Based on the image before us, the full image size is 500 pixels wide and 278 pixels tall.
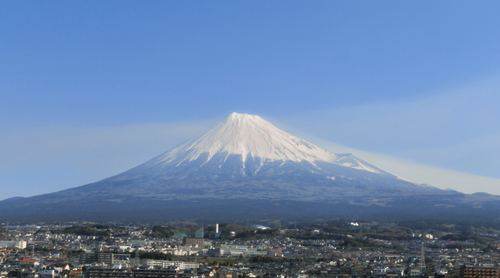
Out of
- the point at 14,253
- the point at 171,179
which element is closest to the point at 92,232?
the point at 14,253

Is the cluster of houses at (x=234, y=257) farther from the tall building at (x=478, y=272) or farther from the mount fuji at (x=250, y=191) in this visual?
the mount fuji at (x=250, y=191)

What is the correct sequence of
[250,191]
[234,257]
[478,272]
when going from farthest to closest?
[250,191]
[234,257]
[478,272]

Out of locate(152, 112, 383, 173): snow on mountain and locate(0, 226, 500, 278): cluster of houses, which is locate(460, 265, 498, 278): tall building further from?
locate(152, 112, 383, 173): snow on mountain

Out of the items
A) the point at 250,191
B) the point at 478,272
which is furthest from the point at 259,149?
the point at 478,272

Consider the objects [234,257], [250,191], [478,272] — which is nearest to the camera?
[478,272]

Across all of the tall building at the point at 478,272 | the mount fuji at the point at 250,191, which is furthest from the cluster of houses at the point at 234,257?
the mount fuji at the point at 250,191

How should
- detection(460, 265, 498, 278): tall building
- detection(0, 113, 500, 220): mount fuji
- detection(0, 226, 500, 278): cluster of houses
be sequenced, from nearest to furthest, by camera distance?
detection(460, 265, 498, 278): tall building
detection(0, 226, 500, 278): cluster of houses
detection(0, 113, 500, 220): mount fuji

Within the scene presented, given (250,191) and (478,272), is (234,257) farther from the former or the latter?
(250,191)

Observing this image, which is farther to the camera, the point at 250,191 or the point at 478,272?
the point at 250,191

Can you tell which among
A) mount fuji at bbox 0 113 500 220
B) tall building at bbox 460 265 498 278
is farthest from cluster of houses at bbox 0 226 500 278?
mount fuji at bbox 0 113 500 220
